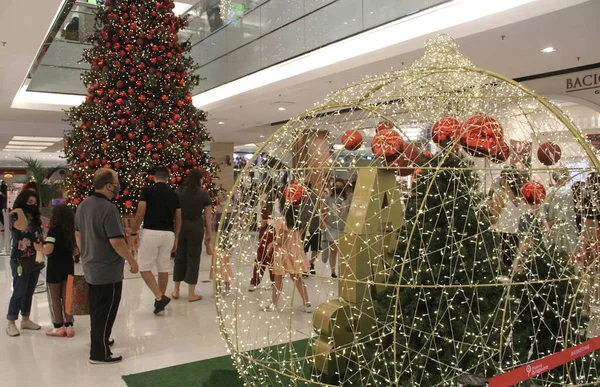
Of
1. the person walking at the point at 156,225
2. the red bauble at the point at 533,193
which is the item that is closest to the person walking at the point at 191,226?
the person walking at the point at 156,225

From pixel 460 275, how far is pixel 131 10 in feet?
19.4

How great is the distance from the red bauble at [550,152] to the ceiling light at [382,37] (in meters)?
2.68

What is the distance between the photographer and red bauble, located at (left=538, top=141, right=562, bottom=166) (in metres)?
2.68

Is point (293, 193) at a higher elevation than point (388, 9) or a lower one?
lower

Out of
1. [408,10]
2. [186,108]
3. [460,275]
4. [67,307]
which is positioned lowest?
[67,307]

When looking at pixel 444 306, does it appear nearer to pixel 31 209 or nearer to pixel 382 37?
pixel 31 209

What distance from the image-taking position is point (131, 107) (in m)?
6.66

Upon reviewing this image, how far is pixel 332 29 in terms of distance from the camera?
7.36 m

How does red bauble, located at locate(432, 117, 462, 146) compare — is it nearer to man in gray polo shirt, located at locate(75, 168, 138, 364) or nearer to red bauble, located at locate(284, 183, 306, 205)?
red bauble, located at locate(284, 183, 306, 205)

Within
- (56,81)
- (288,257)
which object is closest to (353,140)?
(288,257)

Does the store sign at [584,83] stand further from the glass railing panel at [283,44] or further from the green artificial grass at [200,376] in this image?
the green artificial grass at [200,376]

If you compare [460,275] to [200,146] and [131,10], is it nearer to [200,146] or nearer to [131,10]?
[200,146]

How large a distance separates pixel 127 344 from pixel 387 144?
9.32 feet

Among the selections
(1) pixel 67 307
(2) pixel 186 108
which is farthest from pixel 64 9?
(1) pixel 67 307
